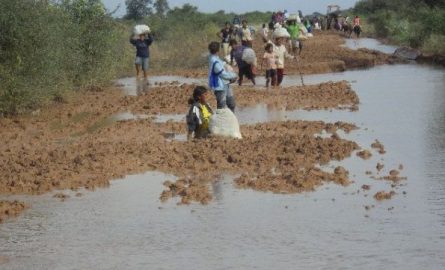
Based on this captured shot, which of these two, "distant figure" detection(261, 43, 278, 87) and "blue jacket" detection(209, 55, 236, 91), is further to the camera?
"distant figure" detection(261, 43, 278, 87)

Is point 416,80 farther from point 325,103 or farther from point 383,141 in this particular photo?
point 383,141

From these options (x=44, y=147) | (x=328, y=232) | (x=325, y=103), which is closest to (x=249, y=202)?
(x=328, y=232)

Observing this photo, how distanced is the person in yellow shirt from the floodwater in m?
2.25

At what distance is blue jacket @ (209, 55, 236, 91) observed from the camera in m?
14.5

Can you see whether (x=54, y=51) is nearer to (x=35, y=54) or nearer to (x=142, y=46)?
(x=35, y=54)

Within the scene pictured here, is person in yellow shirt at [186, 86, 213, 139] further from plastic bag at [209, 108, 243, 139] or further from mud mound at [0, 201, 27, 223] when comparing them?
mud mound at [0, 201, 27, 223]

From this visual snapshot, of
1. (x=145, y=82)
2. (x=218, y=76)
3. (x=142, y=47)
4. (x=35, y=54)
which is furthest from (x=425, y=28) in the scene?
(x=218, y=76)

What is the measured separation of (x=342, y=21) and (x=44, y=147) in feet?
188

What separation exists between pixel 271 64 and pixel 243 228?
13.8m

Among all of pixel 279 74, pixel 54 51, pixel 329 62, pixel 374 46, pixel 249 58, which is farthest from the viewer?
pixel 374 46

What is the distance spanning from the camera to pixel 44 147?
13445 mm

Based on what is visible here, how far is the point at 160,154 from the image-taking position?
12.1m

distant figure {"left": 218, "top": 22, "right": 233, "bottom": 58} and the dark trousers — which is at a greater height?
distant figure {"left": 218, "top": 22, "right": 233, "bottom": 58}

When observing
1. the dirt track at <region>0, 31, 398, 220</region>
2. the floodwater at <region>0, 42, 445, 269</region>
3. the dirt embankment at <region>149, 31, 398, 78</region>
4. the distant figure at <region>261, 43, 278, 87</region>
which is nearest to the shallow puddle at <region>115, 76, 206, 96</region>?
the dirt embankment at <region>149, 31, 398, 78</region>
